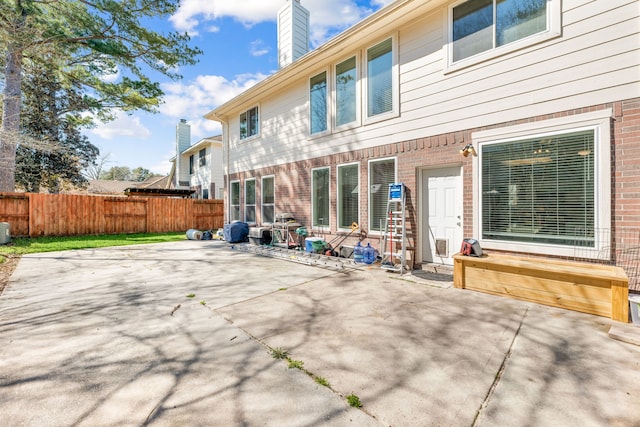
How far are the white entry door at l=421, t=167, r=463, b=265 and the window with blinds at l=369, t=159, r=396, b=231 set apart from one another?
83cm

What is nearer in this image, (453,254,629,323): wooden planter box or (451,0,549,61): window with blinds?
(453,254,629,323): wooden planter box

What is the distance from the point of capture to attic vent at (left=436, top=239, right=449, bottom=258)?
579cm

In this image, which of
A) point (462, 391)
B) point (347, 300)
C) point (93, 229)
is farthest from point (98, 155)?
point (462, 391)

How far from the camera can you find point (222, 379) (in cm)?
228

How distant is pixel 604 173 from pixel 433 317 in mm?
3195

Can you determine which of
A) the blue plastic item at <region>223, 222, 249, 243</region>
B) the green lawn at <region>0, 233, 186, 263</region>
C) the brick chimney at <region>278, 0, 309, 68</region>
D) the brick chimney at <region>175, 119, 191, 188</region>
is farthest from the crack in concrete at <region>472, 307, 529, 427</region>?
the brick chimney at <region>175, 119, 191, 188</region>

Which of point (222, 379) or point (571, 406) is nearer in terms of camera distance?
point (571, 406)

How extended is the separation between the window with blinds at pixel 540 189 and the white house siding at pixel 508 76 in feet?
1.89

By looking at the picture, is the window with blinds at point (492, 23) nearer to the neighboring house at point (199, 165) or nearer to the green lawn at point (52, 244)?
the green lawn at point (52, 244)

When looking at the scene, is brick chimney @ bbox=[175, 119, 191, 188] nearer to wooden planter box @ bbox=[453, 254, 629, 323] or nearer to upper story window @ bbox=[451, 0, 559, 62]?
upper story window @ bbox=[451, 0, 559, 62]

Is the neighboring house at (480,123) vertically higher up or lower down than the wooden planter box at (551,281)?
higher up

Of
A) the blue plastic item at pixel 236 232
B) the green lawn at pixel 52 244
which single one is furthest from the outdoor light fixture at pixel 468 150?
the green lawn at pixel 52 244

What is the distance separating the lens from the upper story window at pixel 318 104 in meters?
8.10

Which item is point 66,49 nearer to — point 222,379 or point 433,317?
point 222,379
